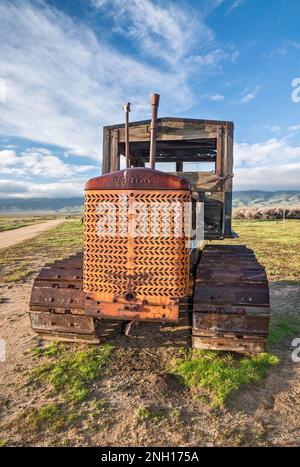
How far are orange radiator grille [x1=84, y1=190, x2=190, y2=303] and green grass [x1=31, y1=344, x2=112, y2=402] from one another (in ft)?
2.90

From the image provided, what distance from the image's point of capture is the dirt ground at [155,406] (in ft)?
8.79

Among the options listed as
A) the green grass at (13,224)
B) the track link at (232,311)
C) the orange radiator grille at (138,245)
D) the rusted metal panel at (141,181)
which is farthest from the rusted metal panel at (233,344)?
the green grass at (13,224)

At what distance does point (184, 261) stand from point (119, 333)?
197 centimetres

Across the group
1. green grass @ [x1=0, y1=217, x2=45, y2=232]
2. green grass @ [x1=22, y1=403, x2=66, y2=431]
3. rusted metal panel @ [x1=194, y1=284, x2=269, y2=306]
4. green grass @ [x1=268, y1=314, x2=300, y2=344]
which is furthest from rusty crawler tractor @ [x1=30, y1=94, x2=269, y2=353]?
green grass @ [x1=0, y1=217, x2=45, y2=232]

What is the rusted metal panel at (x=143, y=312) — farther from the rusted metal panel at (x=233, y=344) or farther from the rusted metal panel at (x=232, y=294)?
the rusted metal panel at (x=233, y=344)

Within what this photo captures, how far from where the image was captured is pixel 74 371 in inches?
148

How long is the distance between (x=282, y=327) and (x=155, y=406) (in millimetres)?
2912

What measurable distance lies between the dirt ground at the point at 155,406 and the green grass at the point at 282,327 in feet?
0.65

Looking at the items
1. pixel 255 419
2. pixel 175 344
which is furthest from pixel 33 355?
pixel 255 419

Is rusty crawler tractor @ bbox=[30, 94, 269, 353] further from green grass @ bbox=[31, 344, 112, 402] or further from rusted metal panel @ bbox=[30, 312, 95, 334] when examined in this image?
green grass @ bbox=[31, 344, 112, 402]

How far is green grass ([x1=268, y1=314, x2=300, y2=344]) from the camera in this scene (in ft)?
15.7

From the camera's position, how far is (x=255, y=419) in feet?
9.63

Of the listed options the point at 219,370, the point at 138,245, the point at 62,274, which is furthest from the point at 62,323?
the point at 219,370
